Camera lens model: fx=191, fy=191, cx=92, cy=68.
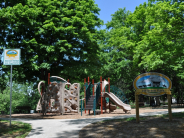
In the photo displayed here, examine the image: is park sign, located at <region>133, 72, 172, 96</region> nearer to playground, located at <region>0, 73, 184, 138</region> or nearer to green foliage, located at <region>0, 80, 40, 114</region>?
playground, located at <region>0, 73, 184, 138</region>

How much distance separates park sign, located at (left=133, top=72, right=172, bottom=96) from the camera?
8.60m

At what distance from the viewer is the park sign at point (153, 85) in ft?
28.2

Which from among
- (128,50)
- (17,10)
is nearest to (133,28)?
(128,50)

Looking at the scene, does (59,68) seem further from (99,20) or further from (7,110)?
(7,110)

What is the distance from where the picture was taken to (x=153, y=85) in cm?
861

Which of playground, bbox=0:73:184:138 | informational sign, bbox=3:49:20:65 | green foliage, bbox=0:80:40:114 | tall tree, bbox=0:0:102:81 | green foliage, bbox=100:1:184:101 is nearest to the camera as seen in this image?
playground, bbox=0:73:184:138

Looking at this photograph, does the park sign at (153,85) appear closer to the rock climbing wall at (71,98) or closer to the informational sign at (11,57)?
the informational sign at (11,57)

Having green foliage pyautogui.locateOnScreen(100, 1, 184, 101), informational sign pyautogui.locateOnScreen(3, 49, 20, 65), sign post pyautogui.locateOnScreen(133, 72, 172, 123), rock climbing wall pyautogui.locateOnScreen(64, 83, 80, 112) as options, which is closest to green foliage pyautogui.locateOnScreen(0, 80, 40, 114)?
green foliage pyautogui.locateOnScreen(100, 1, 184, 101)

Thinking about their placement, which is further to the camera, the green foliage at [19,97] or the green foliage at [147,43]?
the green foliage at [19,97]

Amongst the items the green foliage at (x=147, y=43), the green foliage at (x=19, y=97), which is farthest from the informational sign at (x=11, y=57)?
the green foliage at (x=19, y=97)

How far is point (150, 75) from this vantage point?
8.67 meters

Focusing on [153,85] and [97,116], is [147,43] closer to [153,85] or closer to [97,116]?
[97,116]

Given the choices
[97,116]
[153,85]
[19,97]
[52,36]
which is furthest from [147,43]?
[19,97]

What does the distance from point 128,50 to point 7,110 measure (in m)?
29.0
